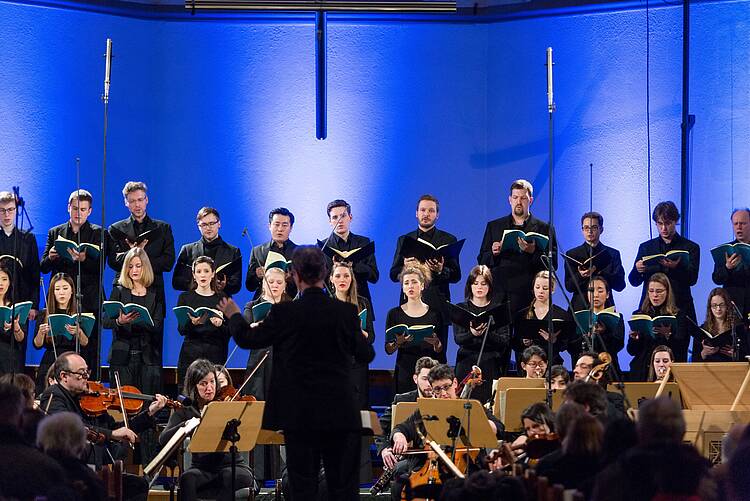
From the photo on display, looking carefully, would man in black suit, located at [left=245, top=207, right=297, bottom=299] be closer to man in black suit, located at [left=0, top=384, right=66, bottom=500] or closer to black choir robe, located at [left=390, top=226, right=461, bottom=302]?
black choir robe, located at [left=390, top=226, right=461, bottom=302]

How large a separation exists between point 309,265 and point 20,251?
4.33 m

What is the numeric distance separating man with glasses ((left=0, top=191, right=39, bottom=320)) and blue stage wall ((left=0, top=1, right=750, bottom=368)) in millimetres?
1447

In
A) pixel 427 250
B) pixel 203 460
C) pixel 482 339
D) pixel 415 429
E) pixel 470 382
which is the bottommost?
pixel 203 460

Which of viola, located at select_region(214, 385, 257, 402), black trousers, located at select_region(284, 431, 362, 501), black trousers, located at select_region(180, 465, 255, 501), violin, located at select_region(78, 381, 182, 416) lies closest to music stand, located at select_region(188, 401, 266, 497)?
black trousers, located at select_region(180, 465, 255, 501)

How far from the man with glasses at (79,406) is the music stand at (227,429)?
53cm

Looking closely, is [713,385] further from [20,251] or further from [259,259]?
[20,251]

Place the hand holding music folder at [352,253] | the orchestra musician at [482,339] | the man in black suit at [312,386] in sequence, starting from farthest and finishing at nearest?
the hand holding music folder at [352,253] → the orchestra musician at [482,339] → the man in black suit at [312,386]

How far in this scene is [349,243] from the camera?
28.1ft

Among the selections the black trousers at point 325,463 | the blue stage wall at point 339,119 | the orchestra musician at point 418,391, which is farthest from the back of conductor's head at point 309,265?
the blue stage wall at point 339,119

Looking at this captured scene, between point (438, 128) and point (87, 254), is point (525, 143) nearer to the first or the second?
point (438, 128)

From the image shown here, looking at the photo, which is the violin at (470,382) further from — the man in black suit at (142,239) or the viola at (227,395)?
the man in black suit at (142,239)

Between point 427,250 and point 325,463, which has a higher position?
point 427,250

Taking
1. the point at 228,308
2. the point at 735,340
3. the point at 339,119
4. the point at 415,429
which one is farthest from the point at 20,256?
the point at 735,340

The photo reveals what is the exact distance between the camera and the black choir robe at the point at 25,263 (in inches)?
335
